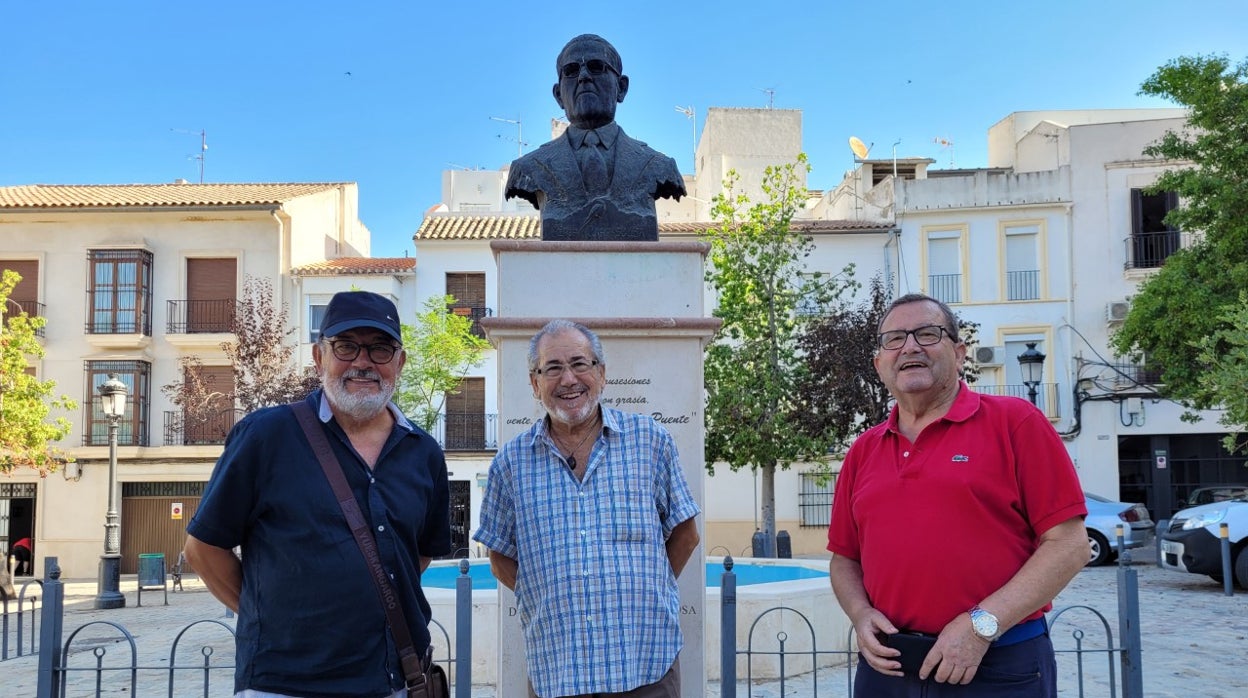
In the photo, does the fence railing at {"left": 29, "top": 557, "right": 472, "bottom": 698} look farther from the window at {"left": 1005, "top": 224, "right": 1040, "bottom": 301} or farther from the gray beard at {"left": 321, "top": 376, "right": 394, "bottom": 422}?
the window at {"left": 1005, "top": 224, "right": 1040, "bottom": 301}

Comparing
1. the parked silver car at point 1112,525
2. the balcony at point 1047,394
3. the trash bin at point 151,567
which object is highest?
the balcony at point 1047,394

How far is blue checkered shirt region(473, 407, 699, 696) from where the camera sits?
3.10m

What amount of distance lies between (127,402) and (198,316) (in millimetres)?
2815

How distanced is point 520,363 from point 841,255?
2411 cm

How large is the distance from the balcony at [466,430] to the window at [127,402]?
758 centimetres

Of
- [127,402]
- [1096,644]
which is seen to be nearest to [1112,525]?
[1096,644]

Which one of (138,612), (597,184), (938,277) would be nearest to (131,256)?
(138,612)

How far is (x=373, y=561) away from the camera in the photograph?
9.35 feet

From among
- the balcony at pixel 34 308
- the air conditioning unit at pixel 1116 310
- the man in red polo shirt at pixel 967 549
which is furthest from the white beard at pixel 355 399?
the balcony at pixel 34 308

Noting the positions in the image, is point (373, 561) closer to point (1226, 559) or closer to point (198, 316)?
point (1226, 559)

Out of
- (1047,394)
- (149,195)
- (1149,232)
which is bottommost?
(1047,394)

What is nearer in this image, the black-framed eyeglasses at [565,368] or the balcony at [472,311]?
the black-framed eyeglasses at [565,368]

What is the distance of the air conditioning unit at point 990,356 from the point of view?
86.4 ft

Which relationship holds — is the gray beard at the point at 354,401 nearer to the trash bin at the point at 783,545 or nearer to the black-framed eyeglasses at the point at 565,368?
the black-framed eyeglasses at the point at 565,368
